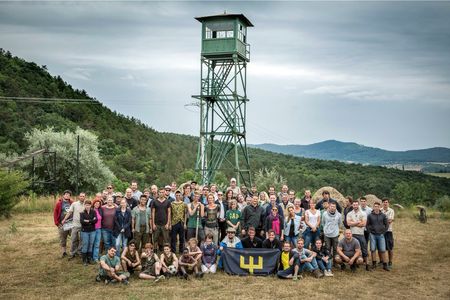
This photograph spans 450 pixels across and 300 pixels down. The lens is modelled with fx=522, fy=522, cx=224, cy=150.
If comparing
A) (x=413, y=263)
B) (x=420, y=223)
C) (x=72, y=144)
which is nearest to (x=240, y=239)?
Result: (x=413, y=263)

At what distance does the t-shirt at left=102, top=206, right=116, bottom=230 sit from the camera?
14070mm

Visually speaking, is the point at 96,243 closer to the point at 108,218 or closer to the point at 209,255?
the point at 108,218

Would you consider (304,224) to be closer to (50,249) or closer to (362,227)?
(362,227)

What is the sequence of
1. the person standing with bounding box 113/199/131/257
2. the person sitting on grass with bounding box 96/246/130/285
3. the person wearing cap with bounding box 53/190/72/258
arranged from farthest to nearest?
the person wearing cap with bounding box 53/190/72/258 < the person standing with bounding box 113/199/131/257 < the person sitting on grass with bounding box 96/246/130/285

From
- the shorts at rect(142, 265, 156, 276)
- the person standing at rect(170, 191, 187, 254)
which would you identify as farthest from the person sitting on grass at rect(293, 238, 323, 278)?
the shorts at rect(142, 265, 156, 276)

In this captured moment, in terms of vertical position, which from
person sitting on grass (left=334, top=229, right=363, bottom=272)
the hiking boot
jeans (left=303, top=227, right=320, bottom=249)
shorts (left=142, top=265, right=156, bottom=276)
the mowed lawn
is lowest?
the mowed lawn

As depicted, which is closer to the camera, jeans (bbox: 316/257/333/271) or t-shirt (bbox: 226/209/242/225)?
jeans (bbox: 316/257/333/271)

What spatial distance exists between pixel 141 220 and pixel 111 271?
6.79 feet

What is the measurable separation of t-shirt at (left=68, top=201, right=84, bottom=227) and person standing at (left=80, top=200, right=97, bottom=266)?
16.4 inches

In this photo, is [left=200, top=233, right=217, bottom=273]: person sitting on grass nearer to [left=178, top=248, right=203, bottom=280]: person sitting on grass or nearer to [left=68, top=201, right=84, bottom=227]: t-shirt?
[left=178, top=248, right=203, bottom=280]: person sitting on grass

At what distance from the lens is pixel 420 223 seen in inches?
984

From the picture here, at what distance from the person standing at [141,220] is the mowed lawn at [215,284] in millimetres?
1433

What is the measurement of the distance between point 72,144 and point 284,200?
2148cm

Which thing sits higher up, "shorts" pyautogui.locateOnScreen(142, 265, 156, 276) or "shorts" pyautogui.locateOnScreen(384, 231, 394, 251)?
"shorts" pyautogui.locateOnScreen(384, 231, 394, 251)
